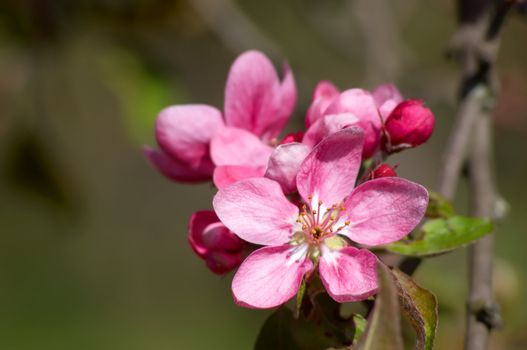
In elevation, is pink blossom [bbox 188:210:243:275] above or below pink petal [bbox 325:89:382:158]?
below

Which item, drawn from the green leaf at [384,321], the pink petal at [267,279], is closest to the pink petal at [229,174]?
the pink petal at [267,279]

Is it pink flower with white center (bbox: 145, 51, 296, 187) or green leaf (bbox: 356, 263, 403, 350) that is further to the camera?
pink flower with white center (bbox: 145, 51, 296, 187)

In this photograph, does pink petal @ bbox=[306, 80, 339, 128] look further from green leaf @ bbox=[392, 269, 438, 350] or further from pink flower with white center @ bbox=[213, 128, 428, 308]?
green leaf @ bbox=[392, 269, 438, 350]

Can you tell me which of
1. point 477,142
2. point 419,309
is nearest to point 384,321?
point 419,309

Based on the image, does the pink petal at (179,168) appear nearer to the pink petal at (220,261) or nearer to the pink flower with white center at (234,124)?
the pink flower with white center at (234,124)

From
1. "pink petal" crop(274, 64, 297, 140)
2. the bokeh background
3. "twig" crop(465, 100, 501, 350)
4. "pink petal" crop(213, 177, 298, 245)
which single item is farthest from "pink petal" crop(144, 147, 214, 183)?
the bokeh background

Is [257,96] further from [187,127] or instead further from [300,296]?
[300,296]

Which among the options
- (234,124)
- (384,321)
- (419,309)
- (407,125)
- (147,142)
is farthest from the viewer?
(147,142)

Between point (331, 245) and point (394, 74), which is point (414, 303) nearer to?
point (331, 245)
